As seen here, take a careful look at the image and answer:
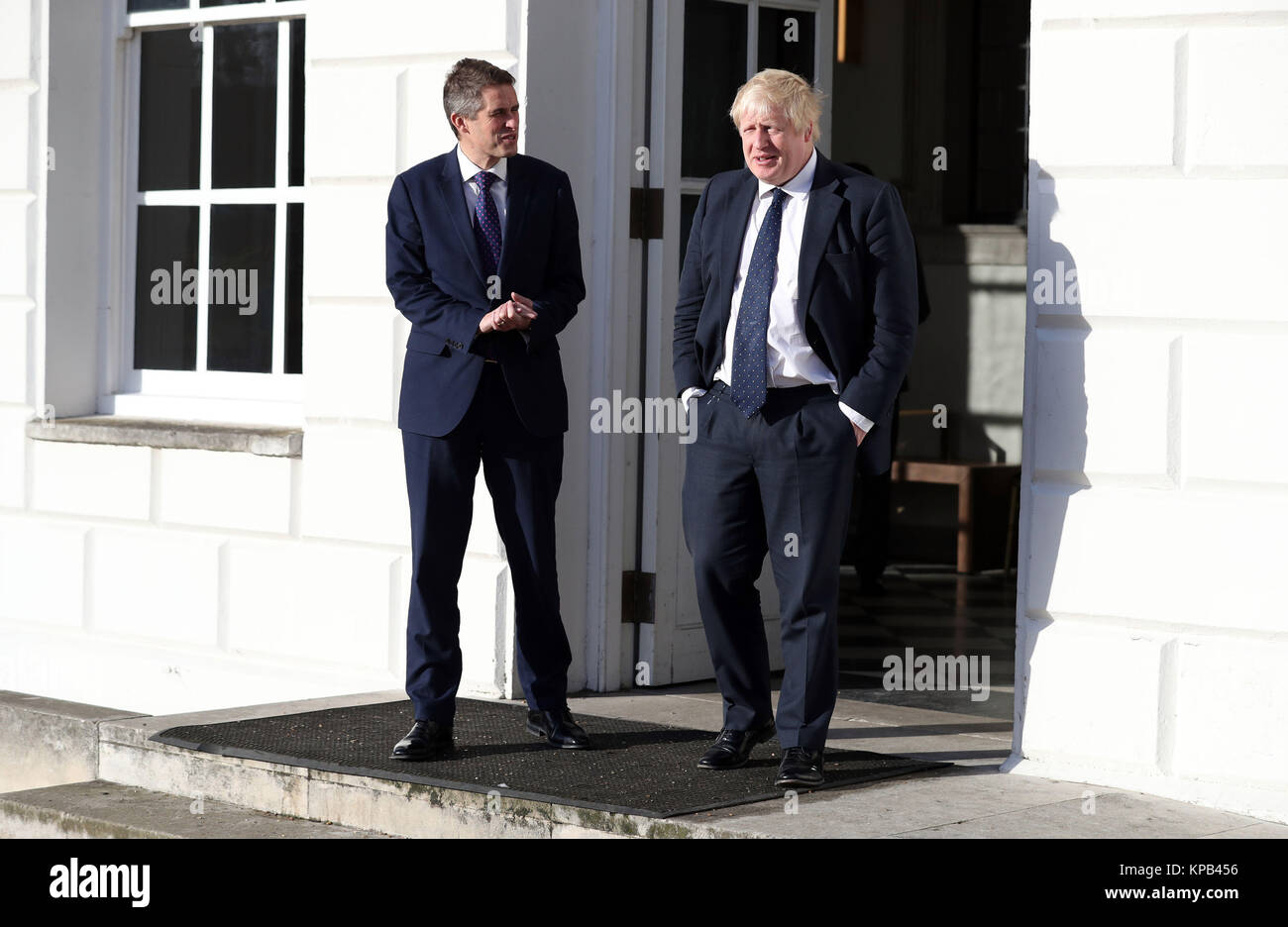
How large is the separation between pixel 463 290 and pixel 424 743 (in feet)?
4.14

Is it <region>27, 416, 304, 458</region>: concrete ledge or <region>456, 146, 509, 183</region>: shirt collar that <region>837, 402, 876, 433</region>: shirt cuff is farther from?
<region>27, 416, 304, 458</region>: concrete ledge

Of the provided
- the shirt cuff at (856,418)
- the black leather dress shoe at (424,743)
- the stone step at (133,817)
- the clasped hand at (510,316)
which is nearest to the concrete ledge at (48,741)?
the stone step at (133,817)

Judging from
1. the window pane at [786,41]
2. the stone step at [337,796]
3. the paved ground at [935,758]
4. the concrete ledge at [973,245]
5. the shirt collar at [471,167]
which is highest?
the window pane at [786,41]

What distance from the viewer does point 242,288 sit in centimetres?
718

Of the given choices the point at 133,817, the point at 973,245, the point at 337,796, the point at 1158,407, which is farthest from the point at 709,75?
the point at 973,245

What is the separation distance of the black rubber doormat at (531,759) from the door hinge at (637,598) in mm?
545

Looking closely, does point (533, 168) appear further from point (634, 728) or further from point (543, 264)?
→ point (634, 728)

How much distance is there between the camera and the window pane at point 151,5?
7.36m

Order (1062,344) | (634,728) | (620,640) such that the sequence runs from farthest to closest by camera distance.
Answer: (620,640)
(634,728)
(1062,344)

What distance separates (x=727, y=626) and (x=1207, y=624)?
50.0 inches

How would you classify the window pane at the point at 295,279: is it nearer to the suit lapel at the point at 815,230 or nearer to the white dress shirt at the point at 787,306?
the white dress shirt at the point at 787,306
